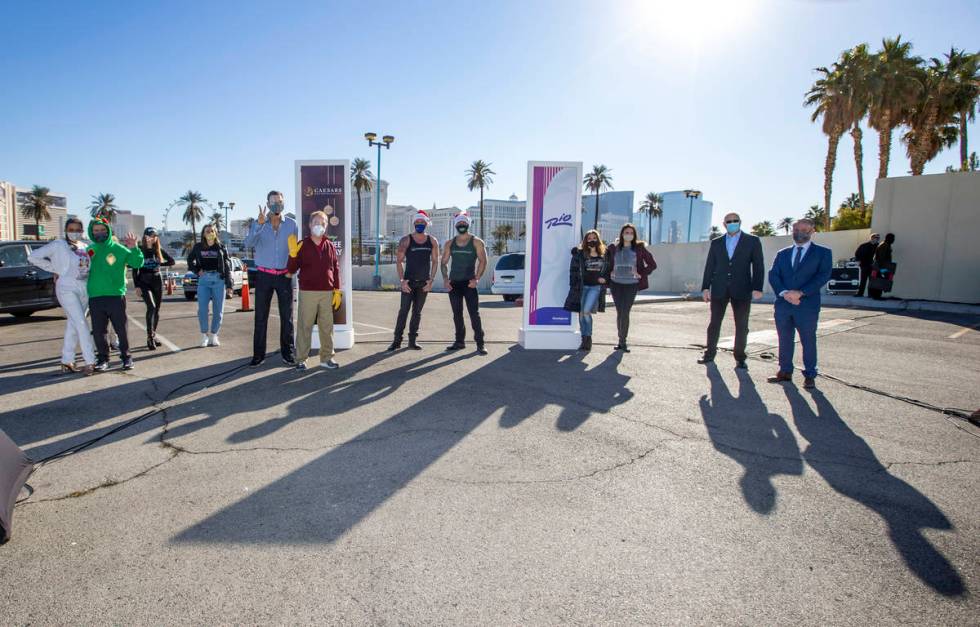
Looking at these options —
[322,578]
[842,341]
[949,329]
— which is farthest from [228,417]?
[949,329]

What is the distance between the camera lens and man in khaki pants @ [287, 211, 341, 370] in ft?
22.2

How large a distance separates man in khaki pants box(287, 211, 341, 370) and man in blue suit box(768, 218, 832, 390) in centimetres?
547

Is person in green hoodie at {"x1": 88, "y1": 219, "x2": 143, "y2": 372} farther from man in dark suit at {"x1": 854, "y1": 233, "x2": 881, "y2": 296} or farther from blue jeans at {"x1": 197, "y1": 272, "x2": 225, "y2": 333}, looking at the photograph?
man in dark suit at {"x1": 854, "y1": 233, "x2": 881, "y2": 296}

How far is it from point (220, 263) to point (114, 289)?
1.81 m

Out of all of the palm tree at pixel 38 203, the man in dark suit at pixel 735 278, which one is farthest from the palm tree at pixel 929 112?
the palm tree at pixel 38 203

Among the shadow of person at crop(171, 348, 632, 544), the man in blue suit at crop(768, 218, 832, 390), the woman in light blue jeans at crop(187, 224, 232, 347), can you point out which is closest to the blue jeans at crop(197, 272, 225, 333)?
the woman in light blue jeans at crop(187, 224, 232, 347)

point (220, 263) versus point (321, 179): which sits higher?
point (321, 179)

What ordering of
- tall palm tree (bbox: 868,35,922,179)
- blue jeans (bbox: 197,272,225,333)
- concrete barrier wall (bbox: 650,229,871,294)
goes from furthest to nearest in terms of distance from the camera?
tall palm tree (bbox: 868,35,922,179)
concrete barrier wall (bbox: 650,229,871,294)
blue jeans (bbox: 197,272,225,333)

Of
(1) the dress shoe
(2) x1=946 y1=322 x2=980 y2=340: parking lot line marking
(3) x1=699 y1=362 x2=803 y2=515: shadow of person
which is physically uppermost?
(2) x1=946 y1=322 x2=980 y2=340: parking lot line marking

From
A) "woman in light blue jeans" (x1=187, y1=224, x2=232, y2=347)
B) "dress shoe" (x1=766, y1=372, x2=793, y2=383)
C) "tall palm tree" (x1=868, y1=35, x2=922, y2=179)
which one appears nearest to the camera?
"dress shoe" (x1=766, y1=372, x2=793, y2=383)

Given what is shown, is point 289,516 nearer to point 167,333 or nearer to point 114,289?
point 114,289

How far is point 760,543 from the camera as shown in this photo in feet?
9.08

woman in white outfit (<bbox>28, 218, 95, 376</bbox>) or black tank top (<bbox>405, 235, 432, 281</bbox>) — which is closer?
woman in white outfit (<bbox>28, 218, 95, 376</bbox>)

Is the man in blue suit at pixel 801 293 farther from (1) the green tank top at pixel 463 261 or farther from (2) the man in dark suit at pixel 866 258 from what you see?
(2) the man in dark suit at pixel 866 258
